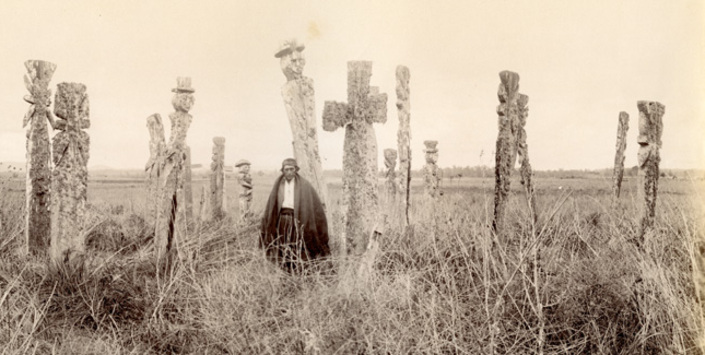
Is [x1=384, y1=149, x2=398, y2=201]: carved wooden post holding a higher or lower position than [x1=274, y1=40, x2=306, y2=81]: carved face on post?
lower

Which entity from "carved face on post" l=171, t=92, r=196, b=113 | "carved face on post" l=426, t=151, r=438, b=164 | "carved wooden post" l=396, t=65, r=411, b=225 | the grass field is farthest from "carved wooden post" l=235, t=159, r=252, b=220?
the grass field

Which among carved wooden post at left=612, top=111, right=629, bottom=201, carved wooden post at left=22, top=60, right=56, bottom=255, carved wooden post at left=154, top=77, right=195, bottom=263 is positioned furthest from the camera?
carved wooden post at left=612, top=111, right=629, bottom=201

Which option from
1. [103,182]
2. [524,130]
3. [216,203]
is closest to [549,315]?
[524,130]

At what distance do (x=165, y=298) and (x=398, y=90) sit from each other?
7890 mm

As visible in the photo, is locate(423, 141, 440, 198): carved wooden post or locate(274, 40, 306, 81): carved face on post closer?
locate(274, 40, 306, 81): carved face on post

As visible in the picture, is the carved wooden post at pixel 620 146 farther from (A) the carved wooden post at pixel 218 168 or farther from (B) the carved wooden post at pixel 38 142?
(B) the carved wooden post at pixel 38 142

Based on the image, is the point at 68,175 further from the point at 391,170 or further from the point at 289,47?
the point at 391,170

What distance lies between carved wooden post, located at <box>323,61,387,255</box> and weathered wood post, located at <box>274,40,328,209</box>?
2.76 meters

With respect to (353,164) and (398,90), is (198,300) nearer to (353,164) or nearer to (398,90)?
(353,164)

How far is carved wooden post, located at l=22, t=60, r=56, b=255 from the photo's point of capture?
26.1 feet

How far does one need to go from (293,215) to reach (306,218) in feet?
0.58

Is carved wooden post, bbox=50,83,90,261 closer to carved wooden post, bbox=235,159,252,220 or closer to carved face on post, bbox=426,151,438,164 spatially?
carved wooden post, bbox=235,159,252,220

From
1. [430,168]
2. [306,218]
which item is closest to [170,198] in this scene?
[306,218]

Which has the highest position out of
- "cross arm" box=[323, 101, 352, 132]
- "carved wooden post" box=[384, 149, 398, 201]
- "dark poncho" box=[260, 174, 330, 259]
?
"cross arm" box=[323, 101, 352, 132]
